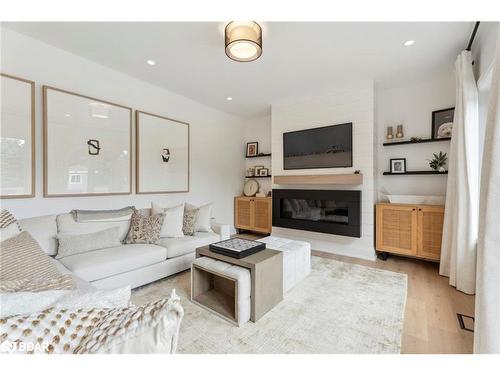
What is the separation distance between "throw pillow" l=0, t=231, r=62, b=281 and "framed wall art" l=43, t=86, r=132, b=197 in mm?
1019

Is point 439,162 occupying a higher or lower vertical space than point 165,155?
lower

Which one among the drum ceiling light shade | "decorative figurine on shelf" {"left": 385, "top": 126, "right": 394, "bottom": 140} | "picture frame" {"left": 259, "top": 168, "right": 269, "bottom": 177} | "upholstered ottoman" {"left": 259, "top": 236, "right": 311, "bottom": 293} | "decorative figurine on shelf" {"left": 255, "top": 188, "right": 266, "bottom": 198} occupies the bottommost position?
"upholstered ottoman" {"left": 259, "top": 236, "right": 311, "bottom": 293}

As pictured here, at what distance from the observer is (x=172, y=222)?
9.36ft

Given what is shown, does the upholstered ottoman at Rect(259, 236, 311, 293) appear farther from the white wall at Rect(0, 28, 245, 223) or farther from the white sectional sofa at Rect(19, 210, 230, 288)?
the white wall at Rect(0, 28, 245, 223)

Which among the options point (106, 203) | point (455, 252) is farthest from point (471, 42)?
point (106, 203)

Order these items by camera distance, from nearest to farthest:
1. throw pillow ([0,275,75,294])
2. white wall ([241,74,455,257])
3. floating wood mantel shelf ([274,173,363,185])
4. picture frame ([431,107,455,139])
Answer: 1. throw pillow ([0,275,75,294])
2. picture frame ([431,107,455,139])
3. white wall ([241,74,455,257])
4. floating wood mantel shelf ([274,173,363,185])

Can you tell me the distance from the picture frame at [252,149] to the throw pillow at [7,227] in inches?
153

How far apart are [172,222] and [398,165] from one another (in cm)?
A: 342

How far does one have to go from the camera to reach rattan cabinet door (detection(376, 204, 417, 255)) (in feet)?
9.51

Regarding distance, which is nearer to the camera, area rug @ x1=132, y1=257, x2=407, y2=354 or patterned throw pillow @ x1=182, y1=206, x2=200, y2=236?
area rug @ x1=132, y1=257, x2=407, y2=354

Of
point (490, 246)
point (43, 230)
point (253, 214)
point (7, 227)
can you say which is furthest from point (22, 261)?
point (253, 214)

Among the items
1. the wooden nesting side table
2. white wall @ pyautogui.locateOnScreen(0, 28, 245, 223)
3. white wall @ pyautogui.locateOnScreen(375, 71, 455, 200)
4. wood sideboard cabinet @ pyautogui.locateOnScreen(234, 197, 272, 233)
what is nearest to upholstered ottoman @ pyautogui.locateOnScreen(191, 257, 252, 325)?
the wooden nesting side table

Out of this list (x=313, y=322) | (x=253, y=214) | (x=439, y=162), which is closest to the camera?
(x=313, y=322)

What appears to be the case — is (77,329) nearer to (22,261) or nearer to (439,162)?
(22,261)
